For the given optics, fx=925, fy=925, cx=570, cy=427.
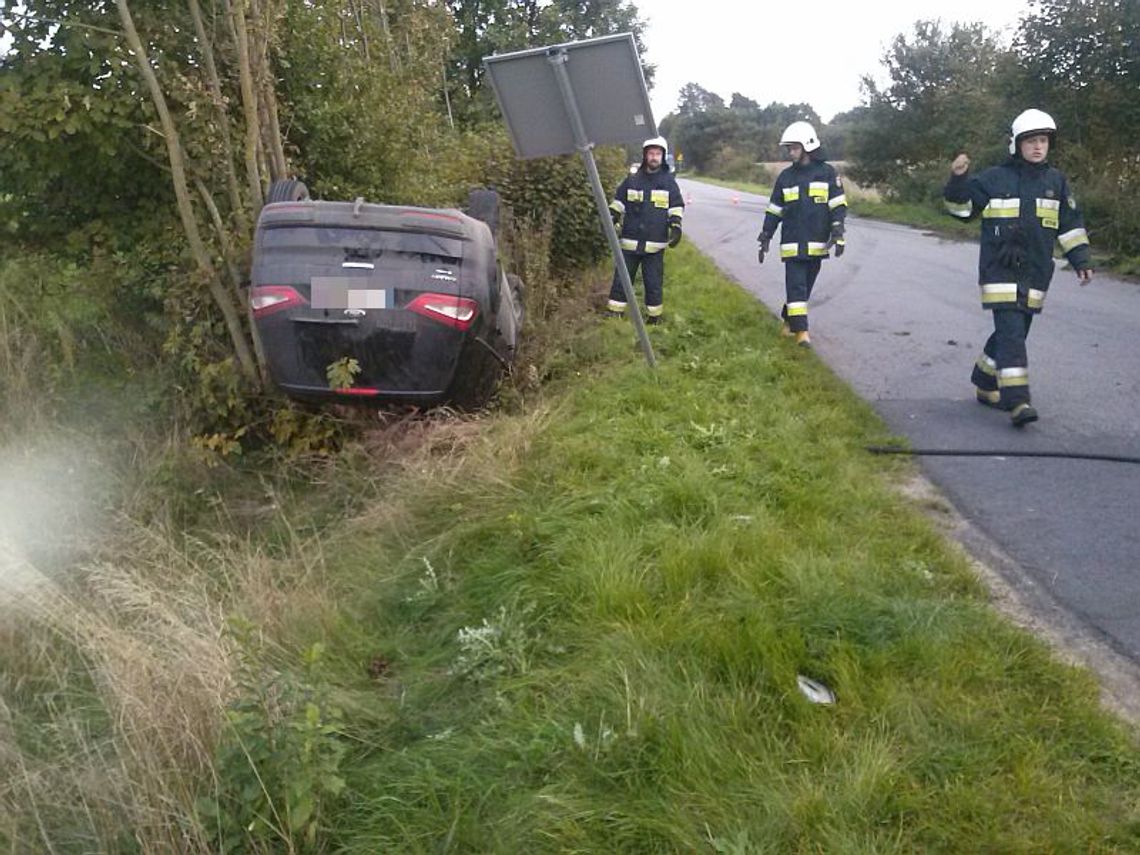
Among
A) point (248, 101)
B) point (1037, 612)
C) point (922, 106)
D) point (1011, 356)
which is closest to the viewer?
point (1037, 612)

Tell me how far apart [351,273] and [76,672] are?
8.07 ft

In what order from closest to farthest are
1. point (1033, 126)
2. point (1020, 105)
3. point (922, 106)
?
point (1033, 126), point (1020, 105), point (922, 106)

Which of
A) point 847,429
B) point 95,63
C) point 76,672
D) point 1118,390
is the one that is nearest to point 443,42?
point 95,63

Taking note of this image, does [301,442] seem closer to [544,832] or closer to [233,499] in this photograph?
[233,499]

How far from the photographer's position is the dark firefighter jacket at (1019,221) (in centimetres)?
561

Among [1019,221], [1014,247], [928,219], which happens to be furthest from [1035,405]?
[928,219]

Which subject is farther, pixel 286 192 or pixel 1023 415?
pixel 286 192

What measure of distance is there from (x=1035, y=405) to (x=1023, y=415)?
573mm

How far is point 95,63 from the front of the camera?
18.8 ft

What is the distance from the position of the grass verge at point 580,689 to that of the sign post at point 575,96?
228 cm

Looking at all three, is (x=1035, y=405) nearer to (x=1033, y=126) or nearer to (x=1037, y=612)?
(x=1033, y=126)

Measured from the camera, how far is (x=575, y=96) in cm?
575

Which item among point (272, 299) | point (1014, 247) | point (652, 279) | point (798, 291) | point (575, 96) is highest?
point (575, 96)

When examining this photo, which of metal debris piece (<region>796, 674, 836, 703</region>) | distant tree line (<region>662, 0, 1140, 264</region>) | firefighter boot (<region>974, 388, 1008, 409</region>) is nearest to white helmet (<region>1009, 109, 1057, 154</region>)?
firefighter boot (<region>974, 388, 1008, 409</region>)
